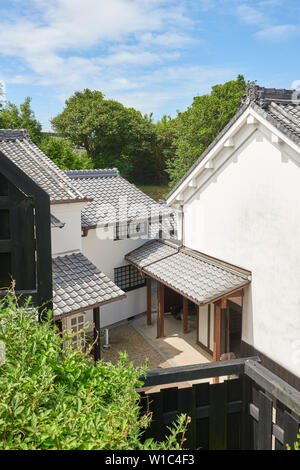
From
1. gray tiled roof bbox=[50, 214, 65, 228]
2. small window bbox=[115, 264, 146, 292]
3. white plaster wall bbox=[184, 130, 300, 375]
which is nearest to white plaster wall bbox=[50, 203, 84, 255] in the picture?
gray tiled roof bbox=[50, 214, 65, 228]

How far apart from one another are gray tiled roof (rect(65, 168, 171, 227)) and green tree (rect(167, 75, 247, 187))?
19510mm

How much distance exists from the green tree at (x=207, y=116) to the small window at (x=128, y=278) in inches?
890

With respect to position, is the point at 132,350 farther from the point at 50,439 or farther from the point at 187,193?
the point at 50,439

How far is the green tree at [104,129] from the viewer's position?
50281 mm

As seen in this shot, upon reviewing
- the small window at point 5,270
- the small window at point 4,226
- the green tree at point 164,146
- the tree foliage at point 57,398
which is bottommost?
the tree foliage at point 57,398

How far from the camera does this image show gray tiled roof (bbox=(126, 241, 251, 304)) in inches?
531

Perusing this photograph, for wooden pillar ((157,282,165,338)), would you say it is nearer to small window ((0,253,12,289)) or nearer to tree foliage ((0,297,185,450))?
small window ((0,253,12,289))

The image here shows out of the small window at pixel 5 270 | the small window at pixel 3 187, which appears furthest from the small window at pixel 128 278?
the small window at pixel 3 187

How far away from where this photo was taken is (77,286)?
14359 millimetres

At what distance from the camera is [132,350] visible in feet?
55.6

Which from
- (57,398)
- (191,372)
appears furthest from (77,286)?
(57,398)

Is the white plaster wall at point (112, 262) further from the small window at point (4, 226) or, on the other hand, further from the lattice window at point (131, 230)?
the small window at point (4, 226)

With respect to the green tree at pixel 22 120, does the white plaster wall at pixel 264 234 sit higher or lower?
lower

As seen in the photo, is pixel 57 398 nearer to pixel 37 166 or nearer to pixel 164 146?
pixel 37 166
